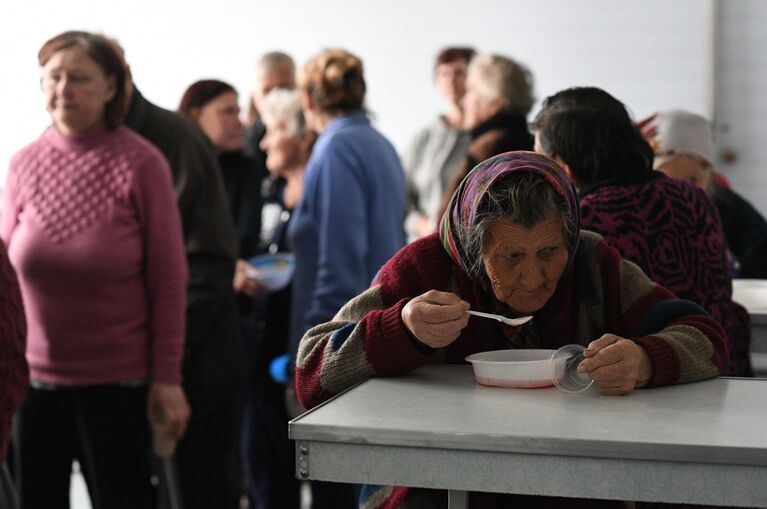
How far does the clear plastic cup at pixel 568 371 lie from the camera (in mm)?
1866

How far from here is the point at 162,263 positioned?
313 cm

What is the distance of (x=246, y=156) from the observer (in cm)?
471

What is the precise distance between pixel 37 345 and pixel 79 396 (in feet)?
0.57

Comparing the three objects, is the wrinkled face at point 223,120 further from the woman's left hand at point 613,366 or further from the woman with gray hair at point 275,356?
the woman's left hand at point 613,366

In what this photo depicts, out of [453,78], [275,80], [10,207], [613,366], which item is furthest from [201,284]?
[453,78]

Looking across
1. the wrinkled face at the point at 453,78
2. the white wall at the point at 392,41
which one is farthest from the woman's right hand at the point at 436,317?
the white wall at the point at 392,41

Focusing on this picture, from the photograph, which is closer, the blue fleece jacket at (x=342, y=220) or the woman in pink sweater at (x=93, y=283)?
the woman in pink sweater at (x=93, y=283)

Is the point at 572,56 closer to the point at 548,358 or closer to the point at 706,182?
the point at 706,182

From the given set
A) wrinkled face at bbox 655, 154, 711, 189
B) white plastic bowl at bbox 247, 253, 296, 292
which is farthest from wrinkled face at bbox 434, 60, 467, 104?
wrinkled face at bbox 655, 154, 711, 189

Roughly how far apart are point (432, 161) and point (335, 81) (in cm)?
178

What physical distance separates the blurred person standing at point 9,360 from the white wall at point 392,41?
4818mm

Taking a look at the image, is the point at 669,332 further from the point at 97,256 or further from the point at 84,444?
the point at 84,444

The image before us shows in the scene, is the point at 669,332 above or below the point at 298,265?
above

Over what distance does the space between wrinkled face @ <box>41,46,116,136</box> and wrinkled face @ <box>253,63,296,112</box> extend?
252 cm
